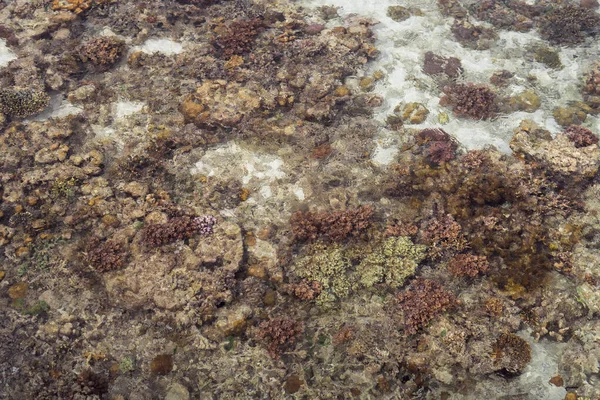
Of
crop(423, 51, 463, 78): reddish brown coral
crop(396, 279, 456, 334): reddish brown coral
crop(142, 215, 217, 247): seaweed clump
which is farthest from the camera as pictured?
crop(423, 51, 463, 78): reddish brown coral

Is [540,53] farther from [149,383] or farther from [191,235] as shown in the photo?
[149,383]

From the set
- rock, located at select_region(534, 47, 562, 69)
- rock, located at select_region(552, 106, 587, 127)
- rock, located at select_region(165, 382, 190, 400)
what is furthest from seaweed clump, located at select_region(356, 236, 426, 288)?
rock, located at select_region(534, 47, 562, 69)

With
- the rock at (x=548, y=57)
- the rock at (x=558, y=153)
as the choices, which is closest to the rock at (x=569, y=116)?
the rock at (x=558, y=153)

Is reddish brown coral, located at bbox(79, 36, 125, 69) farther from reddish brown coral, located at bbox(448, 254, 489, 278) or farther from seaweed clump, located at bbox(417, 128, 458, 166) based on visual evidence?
A: reddish brown coral, located at bbox(448, 254, 489, 278)

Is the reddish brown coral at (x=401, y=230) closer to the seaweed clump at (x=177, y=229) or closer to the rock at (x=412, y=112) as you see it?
the rock at (x=412, y=112)

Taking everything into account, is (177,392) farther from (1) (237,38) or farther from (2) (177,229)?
(1) (237,38)

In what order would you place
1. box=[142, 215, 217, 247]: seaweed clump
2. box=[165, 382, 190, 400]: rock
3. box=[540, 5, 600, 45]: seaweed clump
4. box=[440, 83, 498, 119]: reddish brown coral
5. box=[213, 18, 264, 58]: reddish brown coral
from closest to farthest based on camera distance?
box=[165, 382, 190, 400]: rock
box=[142, 215, 217, 247]: seaweed clump
box=[440, 83, 498, 119]: reddish brown coral
box=[213, 18, 264, 58]: reddish brown coral
box=[540, 5, 600, 45]: seaweed clump

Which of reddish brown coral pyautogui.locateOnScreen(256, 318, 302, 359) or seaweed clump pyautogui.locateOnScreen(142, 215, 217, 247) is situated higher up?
seaweed clump pyautogui.locateOnScreen(142, 215, 217, 247)
